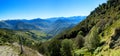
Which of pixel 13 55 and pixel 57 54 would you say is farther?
pixel 57 54

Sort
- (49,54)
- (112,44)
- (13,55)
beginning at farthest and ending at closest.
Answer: (49,54), (112,44), (13,55)

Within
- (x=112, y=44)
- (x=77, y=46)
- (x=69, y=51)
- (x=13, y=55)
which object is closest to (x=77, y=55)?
(x=69, y=51)

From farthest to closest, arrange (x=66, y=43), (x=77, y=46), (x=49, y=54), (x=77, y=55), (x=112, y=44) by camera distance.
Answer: (x=77, y=46)
(x=49, y=54)
(x=77, y=55)
(x=66, y=43)
(x=112, y=44)

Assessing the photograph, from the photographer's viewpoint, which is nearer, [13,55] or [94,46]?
[13,55]

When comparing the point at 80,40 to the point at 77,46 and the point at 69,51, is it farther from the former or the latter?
the point at 69,51

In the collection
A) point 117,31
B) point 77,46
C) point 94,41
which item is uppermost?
point 117,31

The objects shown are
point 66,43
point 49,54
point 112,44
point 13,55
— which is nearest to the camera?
point 13,55

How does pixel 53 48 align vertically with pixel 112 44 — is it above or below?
below

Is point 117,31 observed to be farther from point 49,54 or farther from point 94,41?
point 49,54

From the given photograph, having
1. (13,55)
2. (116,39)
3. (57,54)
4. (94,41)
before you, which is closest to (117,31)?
(116,39)
